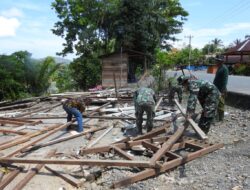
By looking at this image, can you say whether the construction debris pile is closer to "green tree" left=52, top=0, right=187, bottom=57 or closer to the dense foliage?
the dense foliage

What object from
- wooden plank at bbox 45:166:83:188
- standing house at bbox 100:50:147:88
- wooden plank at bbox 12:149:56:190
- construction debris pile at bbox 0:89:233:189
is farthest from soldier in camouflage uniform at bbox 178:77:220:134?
standing house at bbox 100:50:147:88

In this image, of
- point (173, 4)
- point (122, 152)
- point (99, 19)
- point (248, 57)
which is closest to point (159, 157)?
point (122, 152)

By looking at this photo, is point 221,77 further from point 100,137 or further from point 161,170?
point 161,170

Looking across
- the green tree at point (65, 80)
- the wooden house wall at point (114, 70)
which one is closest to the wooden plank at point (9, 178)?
the wooden house wall at point (114, 70)

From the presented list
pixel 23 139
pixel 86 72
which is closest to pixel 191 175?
pixel 23 139

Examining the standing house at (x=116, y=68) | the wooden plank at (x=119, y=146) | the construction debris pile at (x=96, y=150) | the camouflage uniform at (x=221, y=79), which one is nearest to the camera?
the construction debris pile at (x=96, y=150)

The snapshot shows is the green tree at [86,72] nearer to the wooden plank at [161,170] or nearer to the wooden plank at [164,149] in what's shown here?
the wooden plank at [164,149]

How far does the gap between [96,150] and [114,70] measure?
16018mm

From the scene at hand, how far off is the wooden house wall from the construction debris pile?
37.1ft

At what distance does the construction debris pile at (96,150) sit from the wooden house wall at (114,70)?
37.1 ft

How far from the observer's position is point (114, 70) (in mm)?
22734

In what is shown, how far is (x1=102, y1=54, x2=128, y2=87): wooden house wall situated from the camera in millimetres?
22516

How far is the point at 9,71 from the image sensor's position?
21234 mm

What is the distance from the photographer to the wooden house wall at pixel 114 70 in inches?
886
